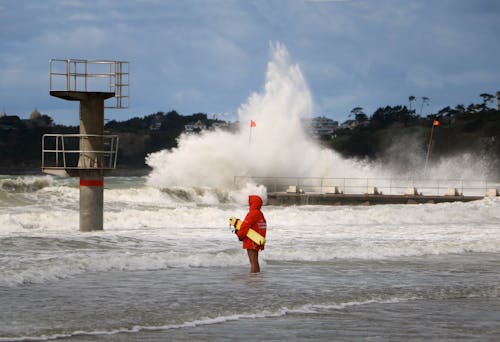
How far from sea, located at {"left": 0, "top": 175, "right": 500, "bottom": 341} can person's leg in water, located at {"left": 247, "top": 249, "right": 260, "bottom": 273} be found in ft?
0.58

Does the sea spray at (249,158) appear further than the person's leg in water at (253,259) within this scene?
Yes

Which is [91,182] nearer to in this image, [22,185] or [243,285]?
[243,285]

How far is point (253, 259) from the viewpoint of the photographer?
12.3 m

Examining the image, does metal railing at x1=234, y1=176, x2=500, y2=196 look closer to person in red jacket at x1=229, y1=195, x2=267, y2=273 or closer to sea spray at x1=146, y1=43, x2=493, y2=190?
sea spray at x1=146, y1=43, x2=493, y2=190

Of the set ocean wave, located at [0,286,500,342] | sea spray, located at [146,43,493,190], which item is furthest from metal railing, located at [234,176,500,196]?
ocean wave, located at [0,286,500,342]

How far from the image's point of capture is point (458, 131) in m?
154

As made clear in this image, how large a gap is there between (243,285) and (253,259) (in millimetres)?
1187

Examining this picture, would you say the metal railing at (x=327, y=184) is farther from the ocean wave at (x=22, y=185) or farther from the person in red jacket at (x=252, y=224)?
the person in red jacket at (x=252, y=224)

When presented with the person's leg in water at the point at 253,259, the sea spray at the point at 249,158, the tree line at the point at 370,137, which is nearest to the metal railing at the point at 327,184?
the sea spray at the point at 249,158

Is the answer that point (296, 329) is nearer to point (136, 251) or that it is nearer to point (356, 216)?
point (136, 251)

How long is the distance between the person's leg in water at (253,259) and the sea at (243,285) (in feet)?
0.58

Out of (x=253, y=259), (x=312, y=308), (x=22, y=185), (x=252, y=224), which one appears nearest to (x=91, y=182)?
(x=253, y=259)

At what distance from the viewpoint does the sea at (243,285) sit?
27.0 feet

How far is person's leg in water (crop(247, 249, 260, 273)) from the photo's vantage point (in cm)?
1219
